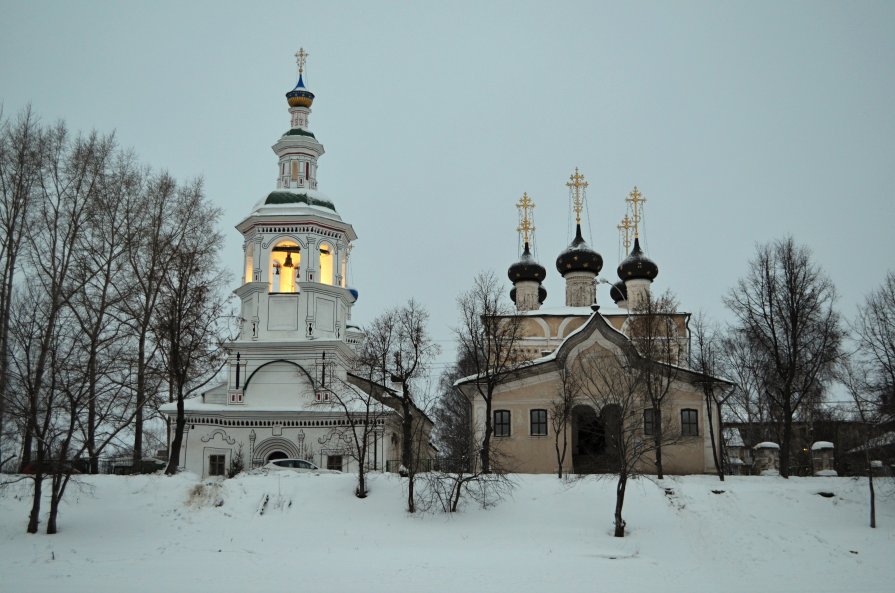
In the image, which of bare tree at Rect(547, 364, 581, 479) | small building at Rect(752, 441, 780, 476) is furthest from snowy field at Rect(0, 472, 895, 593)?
small building at Rect(752, 441, 780, 476)

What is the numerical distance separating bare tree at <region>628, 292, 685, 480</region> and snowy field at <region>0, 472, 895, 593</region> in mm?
2033

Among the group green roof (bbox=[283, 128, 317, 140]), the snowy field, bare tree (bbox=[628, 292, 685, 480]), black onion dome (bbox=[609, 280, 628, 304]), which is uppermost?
green roof (bbox=[283, 128, 317, 140])

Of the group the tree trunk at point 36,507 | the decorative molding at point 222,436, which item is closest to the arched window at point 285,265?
the decorative molding at point 222,436

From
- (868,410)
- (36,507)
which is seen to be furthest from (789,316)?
(36,507)

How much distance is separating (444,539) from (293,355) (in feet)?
37.4

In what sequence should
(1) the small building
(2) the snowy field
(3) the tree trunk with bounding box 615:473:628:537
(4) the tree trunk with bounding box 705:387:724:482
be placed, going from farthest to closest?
(1) the small building
(4) the tree trunk with bounding box 705:387:724:482
(3) the tree trunk with bounding box 615:473:628:537
(2) the snowy field

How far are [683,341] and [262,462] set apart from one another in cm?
1936

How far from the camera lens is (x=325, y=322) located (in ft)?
112

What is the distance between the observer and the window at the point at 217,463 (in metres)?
31.8

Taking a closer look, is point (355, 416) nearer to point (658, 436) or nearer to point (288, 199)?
point (288, 199)

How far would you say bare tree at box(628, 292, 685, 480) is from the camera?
28.5 metres

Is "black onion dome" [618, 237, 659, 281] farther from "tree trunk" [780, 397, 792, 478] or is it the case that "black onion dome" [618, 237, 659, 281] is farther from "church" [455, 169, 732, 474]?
"tree trunk" [780, 397, 792, 478]

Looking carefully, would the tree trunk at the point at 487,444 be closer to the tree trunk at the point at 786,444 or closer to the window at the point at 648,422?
the window at the point at 648,422

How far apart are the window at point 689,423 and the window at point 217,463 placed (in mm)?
14079
